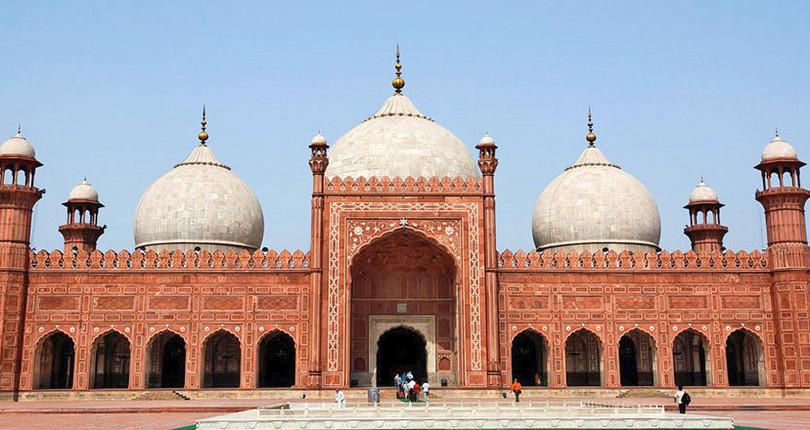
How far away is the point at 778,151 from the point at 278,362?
14.1 metres

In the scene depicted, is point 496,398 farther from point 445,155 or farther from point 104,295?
point 104,295

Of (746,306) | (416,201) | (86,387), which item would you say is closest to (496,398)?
A: (416,201)

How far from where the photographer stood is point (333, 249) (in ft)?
65.8

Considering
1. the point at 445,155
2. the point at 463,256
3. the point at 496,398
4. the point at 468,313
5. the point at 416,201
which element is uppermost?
the point at 445,155

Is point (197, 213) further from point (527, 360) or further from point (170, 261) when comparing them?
point (527, 360)

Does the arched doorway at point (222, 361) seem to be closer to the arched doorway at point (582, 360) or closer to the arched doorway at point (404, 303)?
the arched doorway at point (404, 303)

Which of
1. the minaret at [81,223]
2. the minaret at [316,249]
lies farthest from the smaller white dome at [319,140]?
the minaret at [81,223]

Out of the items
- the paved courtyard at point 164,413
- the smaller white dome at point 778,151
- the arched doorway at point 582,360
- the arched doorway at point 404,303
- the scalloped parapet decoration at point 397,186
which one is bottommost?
the paved courtyard at point 164,413

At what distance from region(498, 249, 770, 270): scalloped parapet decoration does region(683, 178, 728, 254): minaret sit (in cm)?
A: 521

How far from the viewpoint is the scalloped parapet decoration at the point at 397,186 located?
20.4 meters

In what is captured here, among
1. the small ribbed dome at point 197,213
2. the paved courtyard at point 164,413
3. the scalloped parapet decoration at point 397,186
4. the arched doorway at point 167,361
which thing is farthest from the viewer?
the small ribbed dome at point 197,213

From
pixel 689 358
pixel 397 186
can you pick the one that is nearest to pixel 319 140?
pixel 397 186

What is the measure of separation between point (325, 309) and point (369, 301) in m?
1.99

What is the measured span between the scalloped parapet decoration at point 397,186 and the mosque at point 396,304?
34 mm
